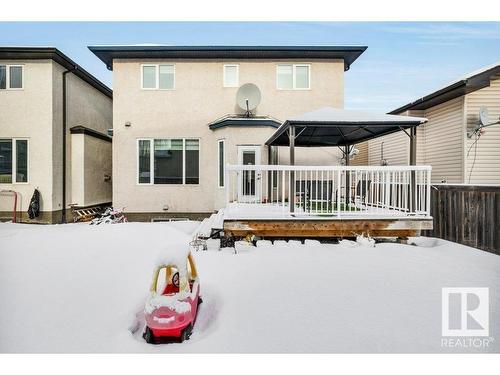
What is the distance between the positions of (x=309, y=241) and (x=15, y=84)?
882cm


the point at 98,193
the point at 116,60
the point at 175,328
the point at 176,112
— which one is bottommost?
the point at 175,328

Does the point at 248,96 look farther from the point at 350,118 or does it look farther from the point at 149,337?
the point at 149,337

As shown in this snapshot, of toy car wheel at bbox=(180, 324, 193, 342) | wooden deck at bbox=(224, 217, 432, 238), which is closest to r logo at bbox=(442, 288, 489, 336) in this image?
wooden deck at bbox=(224, 217, 432, 238)

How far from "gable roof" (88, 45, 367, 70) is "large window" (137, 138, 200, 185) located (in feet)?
8.64

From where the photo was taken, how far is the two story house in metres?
8.29

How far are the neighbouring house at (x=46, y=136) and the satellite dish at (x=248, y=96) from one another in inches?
203

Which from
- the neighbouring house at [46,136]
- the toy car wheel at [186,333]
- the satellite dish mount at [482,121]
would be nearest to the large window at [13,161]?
the neighbouring house at [46,136]

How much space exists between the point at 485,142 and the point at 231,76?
→ 7.63 m

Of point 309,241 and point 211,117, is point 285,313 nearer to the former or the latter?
point 309,241

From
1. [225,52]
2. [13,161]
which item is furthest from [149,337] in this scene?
[225,52]

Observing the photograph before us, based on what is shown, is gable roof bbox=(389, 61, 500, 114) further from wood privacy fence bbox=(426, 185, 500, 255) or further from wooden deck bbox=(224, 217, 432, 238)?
wooden deck bbox=(224, 217, 432, 238)

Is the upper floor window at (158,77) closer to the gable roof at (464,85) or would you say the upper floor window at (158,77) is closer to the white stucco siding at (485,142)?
the gable roof at (464,85)

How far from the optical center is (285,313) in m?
2.59
